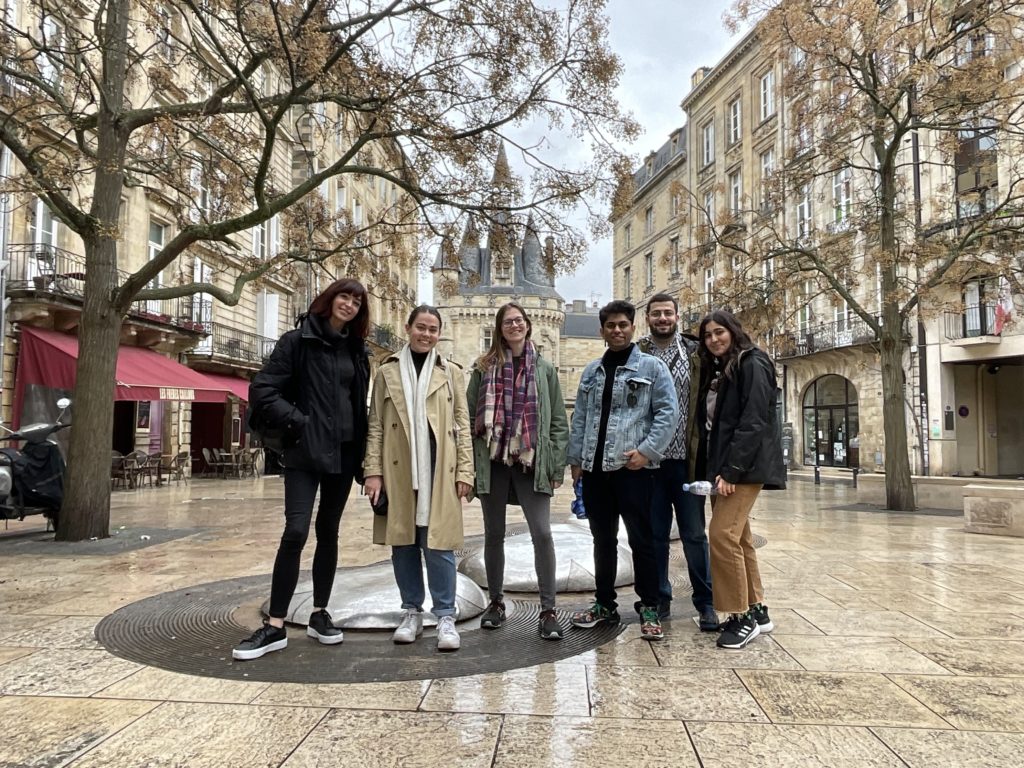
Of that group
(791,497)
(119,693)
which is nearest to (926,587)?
(119,693)

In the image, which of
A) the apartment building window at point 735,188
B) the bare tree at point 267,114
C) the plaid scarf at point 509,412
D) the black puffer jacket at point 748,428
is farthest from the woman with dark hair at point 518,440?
the apartment building window at point 735,188

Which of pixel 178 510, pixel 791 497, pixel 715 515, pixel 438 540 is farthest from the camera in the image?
pixel 791 497

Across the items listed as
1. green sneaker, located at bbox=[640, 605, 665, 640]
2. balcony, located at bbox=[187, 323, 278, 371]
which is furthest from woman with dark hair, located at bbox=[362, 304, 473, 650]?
balcony, located at bbox=[187, 323, 278, 371]

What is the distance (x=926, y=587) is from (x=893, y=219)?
8357 millimetres

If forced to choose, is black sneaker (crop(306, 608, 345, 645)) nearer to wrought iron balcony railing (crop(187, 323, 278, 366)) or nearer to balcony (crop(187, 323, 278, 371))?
wrought iron balcony railing (crop(187, 323, 278, 366))

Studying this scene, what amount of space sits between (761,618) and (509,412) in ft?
5.79

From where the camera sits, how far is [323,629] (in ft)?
11.8

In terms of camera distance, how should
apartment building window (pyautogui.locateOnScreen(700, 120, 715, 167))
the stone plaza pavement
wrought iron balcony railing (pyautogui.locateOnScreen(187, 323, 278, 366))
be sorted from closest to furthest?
the stone plaza pavement
wrought iron balcony railing (pyautogui.locateOnScreen(187, 323, 278, 366))
apartment building window (pyautogui.locateOnScreen(700, 120, 715, 167))

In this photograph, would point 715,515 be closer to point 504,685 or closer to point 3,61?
point 504,685

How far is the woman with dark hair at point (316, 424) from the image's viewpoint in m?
3.37

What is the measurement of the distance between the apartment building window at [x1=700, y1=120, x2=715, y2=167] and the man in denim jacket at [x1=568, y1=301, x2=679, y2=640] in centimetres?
3179

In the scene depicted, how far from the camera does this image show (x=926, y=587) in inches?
199

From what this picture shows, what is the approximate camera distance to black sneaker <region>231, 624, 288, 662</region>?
10.8 feet

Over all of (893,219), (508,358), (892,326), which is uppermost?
(893,219)
